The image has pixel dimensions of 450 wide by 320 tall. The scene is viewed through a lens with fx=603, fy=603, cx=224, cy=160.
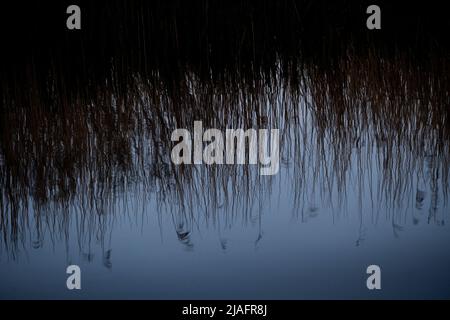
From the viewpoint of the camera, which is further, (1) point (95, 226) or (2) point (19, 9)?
(1) point (95, 226)

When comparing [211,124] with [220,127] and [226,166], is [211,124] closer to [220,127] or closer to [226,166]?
[220,127]

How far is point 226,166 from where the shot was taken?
69.8 inches

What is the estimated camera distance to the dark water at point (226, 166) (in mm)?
1710

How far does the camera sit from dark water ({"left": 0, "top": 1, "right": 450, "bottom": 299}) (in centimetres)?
171

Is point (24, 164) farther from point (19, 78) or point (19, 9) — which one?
point (19, 9)

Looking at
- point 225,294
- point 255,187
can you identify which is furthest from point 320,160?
point 225,294

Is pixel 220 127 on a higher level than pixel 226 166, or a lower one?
higher

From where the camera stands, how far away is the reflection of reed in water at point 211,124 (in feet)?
5.68

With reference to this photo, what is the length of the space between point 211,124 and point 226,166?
13cm

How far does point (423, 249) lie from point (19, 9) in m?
1.32

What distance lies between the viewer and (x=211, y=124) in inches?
69.4

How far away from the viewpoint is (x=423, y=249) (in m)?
1.73

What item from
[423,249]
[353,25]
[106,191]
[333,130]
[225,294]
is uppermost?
[353,25]

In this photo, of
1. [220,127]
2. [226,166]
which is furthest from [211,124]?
[226,166]
